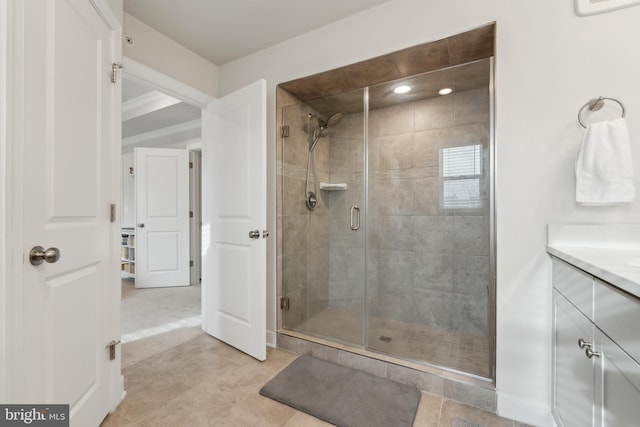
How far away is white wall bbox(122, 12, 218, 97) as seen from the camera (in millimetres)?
2006

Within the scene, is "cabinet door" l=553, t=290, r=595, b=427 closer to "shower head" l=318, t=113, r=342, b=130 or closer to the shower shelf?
the shower shelf

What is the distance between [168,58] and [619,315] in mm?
2956

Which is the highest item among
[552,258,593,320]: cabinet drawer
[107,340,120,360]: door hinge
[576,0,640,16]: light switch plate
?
[576,0,640,16]: light switch plate

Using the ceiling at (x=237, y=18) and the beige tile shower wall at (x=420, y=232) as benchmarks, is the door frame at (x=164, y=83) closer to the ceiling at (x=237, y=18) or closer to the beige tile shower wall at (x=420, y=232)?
the ceiling at (x=237, y=18)

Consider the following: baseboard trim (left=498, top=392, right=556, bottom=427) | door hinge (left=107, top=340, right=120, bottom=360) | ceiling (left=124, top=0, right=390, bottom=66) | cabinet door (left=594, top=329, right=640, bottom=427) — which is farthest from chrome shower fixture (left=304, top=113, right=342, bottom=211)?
cabinet door (left=594, top=329, right=640, bottom=427)

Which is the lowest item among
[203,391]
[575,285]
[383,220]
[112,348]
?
[203,391]

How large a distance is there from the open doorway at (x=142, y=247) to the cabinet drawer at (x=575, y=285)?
8.75ft

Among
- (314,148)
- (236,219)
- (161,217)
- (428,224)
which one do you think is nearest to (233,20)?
(314,148)

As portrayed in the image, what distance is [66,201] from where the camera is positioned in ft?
3.88

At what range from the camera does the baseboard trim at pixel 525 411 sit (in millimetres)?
1422

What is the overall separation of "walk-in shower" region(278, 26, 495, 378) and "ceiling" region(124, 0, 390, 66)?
55 centimetres

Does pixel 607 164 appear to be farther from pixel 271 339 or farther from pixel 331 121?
pixel 271 339

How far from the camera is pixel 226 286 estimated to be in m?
2.35

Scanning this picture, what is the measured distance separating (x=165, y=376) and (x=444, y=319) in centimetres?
222
